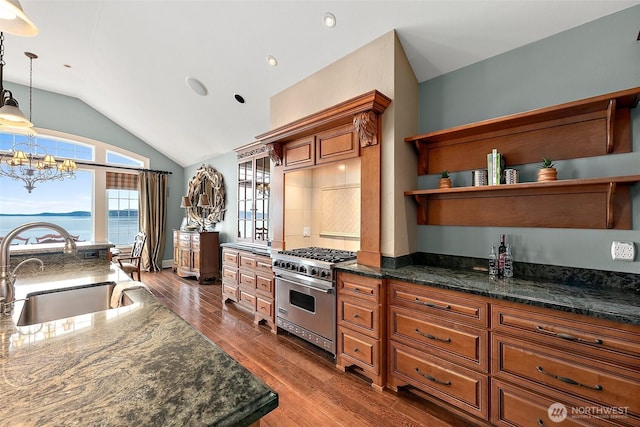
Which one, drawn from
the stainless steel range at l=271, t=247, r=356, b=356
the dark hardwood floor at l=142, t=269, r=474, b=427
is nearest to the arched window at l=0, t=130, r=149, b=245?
the dark hardwood floor at l=142, t=269, r=474, b=427

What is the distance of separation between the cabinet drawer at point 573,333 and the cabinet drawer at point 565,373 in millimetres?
48

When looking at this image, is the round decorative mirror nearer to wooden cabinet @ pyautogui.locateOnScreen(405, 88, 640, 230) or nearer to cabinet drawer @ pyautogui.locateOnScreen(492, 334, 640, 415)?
wooden cabinet @ pyautogui.locateOnScreen(405, 88, 640, 230)

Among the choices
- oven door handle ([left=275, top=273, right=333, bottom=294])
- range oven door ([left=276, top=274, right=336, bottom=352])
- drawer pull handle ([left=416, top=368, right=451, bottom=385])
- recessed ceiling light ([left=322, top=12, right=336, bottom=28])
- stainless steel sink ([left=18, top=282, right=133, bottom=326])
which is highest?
recessed ceiling light ([left=322, top=12, right=336, bottom=28])

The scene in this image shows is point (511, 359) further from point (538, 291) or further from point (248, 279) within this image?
point (248, 279)

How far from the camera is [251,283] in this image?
3.57 metres

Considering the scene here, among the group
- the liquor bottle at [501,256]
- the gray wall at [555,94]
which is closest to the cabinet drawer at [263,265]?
the gray wall at [555,94]

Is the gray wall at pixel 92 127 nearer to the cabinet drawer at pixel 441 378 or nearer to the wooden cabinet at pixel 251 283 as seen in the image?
the wooden cabinet at pixel 251 283

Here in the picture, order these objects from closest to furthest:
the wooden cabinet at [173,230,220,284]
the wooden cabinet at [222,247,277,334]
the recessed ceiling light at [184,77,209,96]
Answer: the wooden cabinet at [222,247,277,334] → the recessed ceiling light at [184,77,209,96] → the wooden cabinet at [173,230,220,284]

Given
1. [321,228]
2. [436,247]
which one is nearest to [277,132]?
[321,228]

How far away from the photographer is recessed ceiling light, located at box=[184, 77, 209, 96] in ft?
12.6

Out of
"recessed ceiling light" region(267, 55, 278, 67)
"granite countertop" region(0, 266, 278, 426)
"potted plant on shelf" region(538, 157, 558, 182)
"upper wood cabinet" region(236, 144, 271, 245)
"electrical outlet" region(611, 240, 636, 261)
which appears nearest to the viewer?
"granite countertop" region(0, 266, 278, 426)

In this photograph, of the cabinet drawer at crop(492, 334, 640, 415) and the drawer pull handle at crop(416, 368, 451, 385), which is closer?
the cabinet drawer at crop(492, 334, 640, 415)

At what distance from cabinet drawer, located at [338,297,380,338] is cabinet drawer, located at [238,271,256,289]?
151 centimetres

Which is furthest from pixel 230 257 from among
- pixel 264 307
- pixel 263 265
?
pixel 264 307
